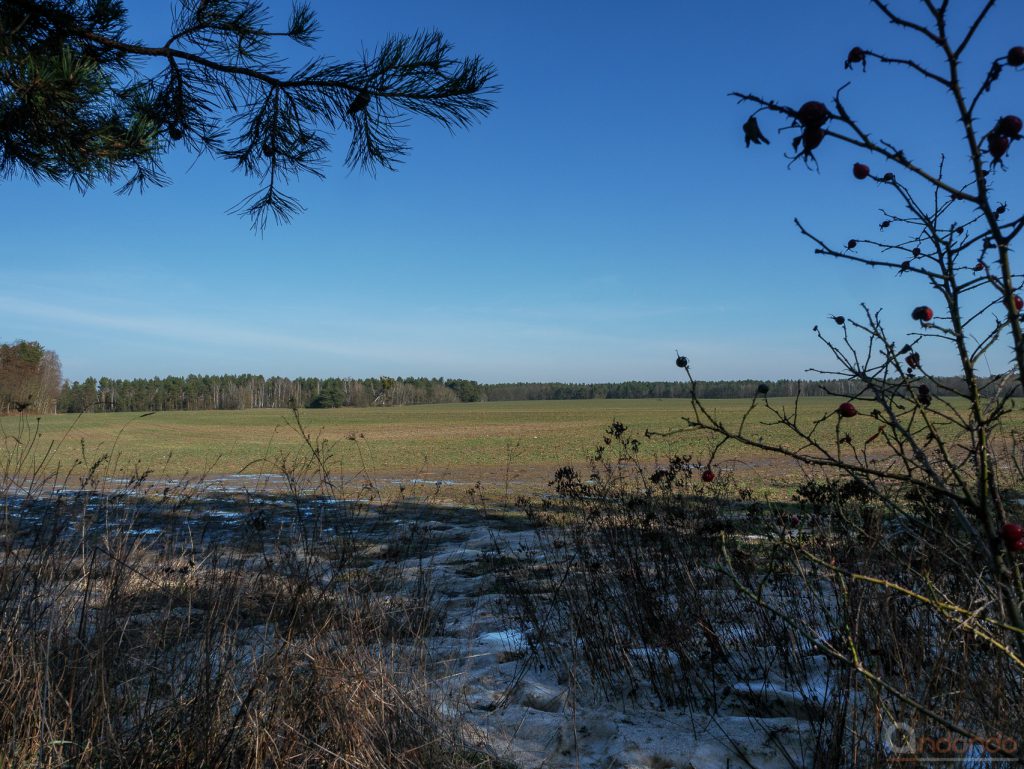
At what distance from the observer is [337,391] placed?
329ft

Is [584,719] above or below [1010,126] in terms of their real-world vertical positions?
below

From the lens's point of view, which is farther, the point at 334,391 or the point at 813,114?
the point at 334,391

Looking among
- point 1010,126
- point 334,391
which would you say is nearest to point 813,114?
point 1010,126

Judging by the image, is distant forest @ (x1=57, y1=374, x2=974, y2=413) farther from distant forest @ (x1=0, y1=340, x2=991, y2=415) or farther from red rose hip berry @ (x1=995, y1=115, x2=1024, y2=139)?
red rose hip berry @ (x1=995, y1=115, x2=1024, y2=139)

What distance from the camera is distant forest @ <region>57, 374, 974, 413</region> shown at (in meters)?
96.5

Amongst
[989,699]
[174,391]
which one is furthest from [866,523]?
[174,391]

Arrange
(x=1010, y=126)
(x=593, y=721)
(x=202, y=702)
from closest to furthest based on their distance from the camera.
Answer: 1. (x=1010, y=126)
2. (x=202, y=702)
3. (x=593, y=721)

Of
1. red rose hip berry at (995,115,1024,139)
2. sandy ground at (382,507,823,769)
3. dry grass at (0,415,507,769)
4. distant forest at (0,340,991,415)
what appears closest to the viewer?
red rose hip berry at (995,115,1024,139)

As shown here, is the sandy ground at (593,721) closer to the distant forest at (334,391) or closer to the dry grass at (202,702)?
the dry grass at (202,702)

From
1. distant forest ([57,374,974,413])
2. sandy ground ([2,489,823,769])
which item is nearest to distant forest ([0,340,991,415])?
distant forest ([57,374,974,413])

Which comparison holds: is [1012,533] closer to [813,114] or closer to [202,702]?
[813,114]

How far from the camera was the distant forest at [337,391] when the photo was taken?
96.5 metres

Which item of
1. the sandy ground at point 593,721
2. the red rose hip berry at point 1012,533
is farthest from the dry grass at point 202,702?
the red rose hip berry at point 1012,533

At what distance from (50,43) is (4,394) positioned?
3111 millimetres
